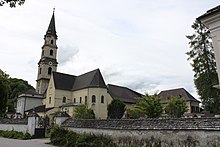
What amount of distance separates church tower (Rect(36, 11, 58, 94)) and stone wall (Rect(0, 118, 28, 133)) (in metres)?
34.5

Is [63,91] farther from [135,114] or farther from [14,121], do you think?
[14,121]

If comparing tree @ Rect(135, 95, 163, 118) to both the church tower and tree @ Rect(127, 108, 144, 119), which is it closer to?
tree @ Rect(127, 108, 144, 119)

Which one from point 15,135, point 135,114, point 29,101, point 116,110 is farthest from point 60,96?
point 15,135

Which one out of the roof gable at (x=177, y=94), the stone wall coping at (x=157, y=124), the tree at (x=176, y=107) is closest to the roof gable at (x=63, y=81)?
the roof gable at (x=177, y=94)

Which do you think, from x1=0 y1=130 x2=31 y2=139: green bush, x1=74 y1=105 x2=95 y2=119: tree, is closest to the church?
x1=74 y1=105 x2=95 y2=119: tree

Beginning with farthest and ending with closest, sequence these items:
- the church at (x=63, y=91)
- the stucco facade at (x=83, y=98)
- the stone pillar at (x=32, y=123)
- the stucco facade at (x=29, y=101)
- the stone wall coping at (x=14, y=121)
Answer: the stucco facade at (x=29, y=101), the church at (x=63, y=91), the stucco facade at (x=83, y=98), the stone wall coping at (x=14, y=121), the stone pillar at (x=32, y=123)

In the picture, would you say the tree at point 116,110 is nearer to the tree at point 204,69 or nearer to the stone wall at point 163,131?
the tree at point 204,69

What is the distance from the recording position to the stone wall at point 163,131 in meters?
11.9

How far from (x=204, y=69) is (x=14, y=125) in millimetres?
23994

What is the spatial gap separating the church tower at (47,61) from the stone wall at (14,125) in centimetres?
3451

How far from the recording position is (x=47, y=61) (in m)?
65.4

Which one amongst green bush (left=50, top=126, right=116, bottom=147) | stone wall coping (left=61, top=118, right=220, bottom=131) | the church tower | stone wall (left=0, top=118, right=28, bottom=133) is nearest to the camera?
stone wall coping (left=61, top=118, right=220, bottom=131)

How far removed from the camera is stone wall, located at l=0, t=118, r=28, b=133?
25.8 metres

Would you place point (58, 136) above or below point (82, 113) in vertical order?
below
